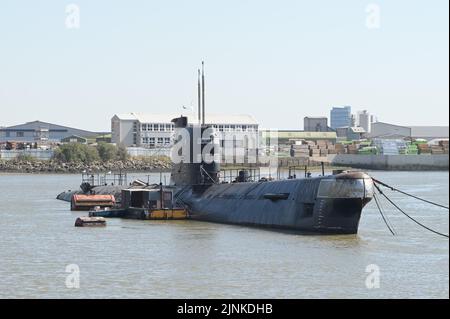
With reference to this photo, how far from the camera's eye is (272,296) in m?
25.3

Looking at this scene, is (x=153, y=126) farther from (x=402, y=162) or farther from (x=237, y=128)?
(x=402, y=162)

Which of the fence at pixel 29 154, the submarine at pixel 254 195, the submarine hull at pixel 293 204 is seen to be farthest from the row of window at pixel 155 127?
the submarine hull at pixel 293 204

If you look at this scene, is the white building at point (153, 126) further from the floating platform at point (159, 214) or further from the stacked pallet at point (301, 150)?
the floating platform at point (159, 214)

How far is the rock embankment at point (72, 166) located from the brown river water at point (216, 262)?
104973 mm

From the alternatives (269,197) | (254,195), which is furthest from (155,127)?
(269,197)

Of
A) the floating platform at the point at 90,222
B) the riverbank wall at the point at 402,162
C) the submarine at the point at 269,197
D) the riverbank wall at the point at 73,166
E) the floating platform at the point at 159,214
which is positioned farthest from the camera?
the riverbank wall at the point at 402,162

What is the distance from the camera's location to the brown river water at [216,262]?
86.7 ft

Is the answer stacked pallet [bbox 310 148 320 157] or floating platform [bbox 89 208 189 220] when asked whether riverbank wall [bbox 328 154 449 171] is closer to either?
stacked pallet [bbox 310 148 320 157]

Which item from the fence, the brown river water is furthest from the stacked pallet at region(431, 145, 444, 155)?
the brown river water

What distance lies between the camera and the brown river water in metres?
26.4

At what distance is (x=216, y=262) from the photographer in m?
32.2

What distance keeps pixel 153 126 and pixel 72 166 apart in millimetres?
26082

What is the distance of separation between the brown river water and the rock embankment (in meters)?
105
